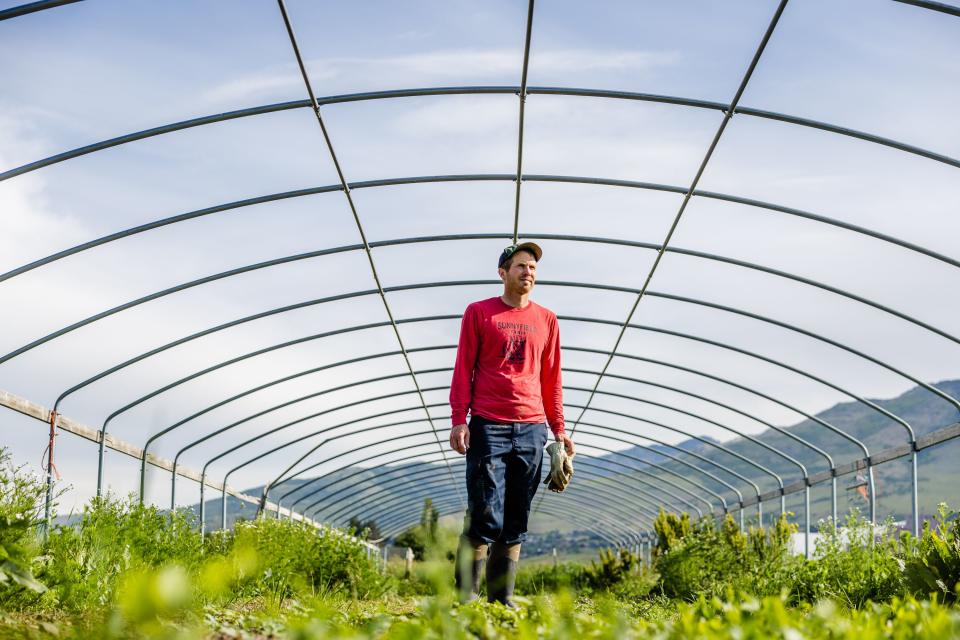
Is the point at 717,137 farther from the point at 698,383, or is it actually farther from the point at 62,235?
the point at 698,383

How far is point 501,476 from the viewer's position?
574 centimetres

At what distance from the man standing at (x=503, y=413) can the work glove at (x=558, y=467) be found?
93 millimetres

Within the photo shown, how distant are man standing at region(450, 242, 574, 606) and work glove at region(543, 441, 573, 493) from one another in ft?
0.31

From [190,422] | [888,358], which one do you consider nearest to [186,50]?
[190,422]

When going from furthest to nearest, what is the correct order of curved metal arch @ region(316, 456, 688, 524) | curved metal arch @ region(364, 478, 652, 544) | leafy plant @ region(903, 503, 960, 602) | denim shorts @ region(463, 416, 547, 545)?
1. curved metal arch @ region(364, 478, 652, 544)
2. curved metal arch @ region(316, 456, 688, 524)
3. leafy plant @ region(903, 503, 960, 602)
4. denim shorts @ region(463, 416, 547, 545)

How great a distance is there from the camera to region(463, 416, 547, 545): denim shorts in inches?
218

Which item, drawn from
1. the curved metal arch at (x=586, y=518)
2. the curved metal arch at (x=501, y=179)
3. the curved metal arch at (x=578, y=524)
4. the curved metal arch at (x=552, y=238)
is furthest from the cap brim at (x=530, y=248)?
the curved metal arch at (x=578, y=524)

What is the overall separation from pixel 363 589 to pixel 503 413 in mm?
6177

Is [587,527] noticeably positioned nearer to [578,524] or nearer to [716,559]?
[578,524]

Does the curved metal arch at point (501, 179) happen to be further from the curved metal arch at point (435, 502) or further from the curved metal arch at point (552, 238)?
the curved metal arch at point (435, 502)

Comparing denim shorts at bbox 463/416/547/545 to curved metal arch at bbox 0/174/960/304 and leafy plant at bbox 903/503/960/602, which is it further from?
curved metal arch at bbox 0/174/960/304

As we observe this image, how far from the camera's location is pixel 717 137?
28.7 ft

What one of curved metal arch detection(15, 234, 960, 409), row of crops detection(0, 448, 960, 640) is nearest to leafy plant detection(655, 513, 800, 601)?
row of crops detection(0, 448, 960, 640)

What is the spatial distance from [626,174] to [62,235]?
18.9ft
